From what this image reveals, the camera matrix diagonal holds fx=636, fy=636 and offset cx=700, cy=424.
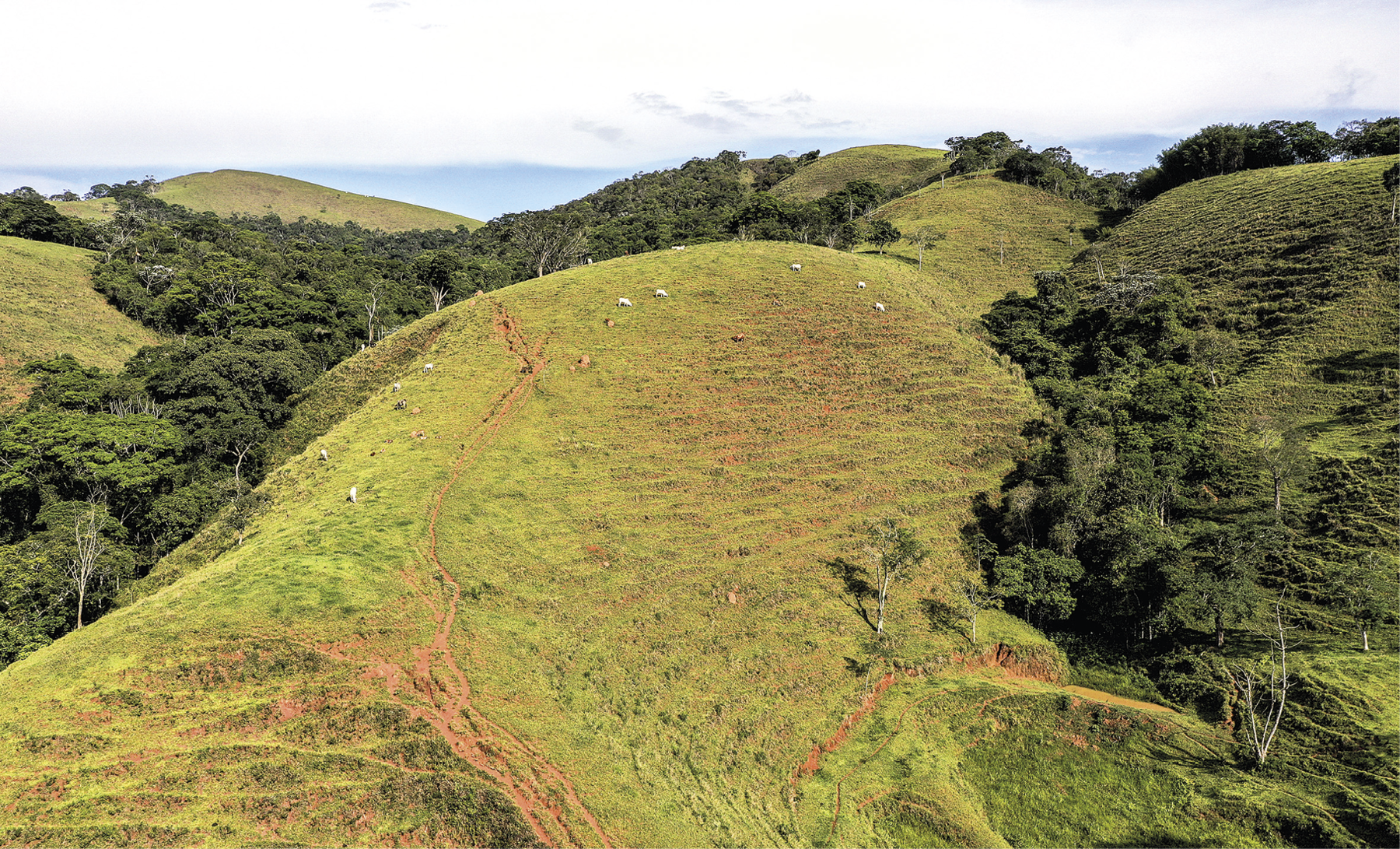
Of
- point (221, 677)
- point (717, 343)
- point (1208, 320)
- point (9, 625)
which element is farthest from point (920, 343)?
point (9, 625)

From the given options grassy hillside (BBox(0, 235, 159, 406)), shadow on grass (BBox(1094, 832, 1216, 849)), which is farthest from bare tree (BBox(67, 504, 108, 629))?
shadow on grass (BBox(1094, 832, 1216, 849))

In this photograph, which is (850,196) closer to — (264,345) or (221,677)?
(264,345)

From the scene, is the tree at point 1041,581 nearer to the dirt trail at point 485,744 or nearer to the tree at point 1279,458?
the tree at point 1279,458

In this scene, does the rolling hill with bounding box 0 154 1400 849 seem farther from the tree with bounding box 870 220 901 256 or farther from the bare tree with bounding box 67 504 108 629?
the tree with bounding box 870 220 901 256

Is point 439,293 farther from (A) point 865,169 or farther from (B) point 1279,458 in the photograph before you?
(A) point 865,169

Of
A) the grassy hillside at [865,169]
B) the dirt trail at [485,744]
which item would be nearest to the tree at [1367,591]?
the dirt trail at [485,744]

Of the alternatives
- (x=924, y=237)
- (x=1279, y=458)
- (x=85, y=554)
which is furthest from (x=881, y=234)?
(x=85, y=554)
